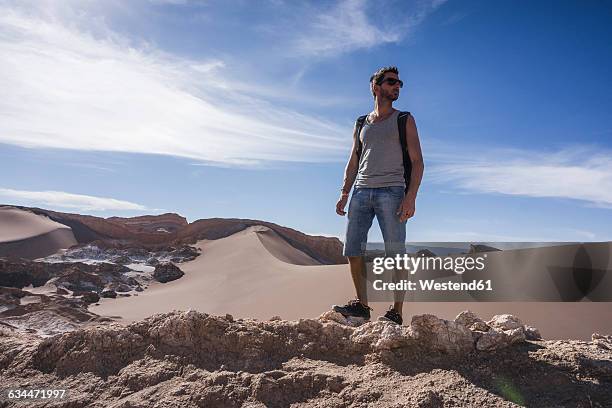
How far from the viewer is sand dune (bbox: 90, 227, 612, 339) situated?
4648mm

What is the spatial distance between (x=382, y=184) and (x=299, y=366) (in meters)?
1.31

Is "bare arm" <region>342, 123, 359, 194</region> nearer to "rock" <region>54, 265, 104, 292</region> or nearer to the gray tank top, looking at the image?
the gray tank top

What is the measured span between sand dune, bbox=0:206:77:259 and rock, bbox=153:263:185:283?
30.9 feet

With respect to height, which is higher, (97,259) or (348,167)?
(348,167)

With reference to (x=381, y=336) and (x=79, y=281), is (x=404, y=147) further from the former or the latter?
(x=79, y=281)

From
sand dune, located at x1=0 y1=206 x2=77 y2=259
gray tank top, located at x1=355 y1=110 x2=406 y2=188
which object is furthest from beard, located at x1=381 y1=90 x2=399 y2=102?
sand dune, located at x1=0 y1=206 x2=77 y2=259

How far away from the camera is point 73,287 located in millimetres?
10742

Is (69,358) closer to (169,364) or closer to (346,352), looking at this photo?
(169,364)

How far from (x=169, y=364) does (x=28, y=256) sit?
2041 centimetres

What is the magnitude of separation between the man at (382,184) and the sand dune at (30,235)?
20.0 metres

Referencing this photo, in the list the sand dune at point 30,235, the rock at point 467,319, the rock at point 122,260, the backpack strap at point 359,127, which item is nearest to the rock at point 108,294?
the rock at point 122,260

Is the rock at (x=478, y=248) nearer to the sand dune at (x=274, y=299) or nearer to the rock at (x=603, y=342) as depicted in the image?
the sand dune at (x=274, y=299)

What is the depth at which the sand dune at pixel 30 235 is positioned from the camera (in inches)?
795

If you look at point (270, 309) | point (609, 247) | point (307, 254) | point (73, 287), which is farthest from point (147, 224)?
point (609, 247)
